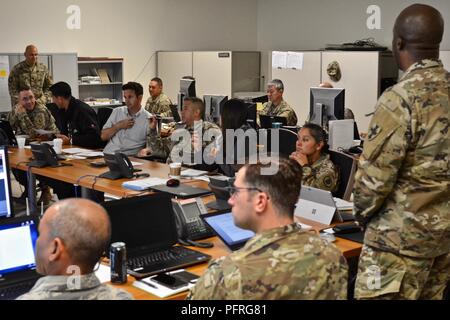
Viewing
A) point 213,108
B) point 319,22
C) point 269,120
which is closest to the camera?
point 269,120

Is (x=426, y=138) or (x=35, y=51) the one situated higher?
(x=35, y=51)

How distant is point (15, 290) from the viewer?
2.56m

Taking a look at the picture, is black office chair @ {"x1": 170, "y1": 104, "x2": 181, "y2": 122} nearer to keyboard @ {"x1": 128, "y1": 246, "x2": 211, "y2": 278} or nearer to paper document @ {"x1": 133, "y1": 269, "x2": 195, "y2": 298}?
keyboard @ {"x1": 128, "y1": 246, "x2": 211, "y2": 278}

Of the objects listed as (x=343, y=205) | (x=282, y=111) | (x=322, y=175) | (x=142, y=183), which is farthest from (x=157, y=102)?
(x=343, y=205)

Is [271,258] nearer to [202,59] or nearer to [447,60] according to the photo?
[447,60]

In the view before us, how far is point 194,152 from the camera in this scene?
5.53m

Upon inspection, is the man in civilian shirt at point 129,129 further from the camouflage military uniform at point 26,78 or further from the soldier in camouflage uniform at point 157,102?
the camouflage military uniform at point 26,78

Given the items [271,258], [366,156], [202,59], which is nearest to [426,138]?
[366,156]

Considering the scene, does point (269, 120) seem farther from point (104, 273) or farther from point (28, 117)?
point (104, 273)

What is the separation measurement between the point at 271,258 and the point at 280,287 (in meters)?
0.09

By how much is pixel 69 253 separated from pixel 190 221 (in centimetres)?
154

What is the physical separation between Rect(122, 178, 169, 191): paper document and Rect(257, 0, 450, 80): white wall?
20.6 feet

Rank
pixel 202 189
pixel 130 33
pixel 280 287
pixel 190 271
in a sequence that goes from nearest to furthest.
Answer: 1. pixel 280 287
2. pixel 190 271
3. pixel 202 189
4. pixel 130 33

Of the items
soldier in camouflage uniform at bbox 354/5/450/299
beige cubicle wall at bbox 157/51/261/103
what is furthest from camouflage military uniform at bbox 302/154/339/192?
beige cubicle wall at bbox 157/51/261/103
